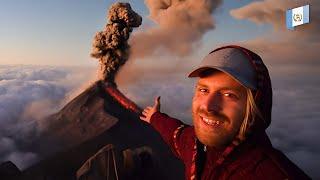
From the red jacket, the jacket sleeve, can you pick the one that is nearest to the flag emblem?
the jacket sleeve

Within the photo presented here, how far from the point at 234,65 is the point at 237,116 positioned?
16cm

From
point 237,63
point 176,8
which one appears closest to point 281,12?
point 176,8

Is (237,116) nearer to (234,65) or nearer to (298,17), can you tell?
(234,65)

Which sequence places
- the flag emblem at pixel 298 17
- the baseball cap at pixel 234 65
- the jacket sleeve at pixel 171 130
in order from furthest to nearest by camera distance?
the flag emblem at pixel 298 17
the jacket sleeve at pixel 171 130
the baseball cap at pixel 234 65

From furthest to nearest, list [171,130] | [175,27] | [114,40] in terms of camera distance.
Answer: [175,27]
[114,40]
[171,130]

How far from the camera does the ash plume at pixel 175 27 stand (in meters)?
3.07

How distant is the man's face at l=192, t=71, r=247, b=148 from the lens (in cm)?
157

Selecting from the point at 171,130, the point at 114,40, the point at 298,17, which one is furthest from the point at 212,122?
the point at 298,17

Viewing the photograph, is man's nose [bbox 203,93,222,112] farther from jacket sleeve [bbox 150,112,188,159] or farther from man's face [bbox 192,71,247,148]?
jacket sleeve [bbox 150,112,188,159]

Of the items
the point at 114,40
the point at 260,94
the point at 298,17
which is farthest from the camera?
the point at 298,17

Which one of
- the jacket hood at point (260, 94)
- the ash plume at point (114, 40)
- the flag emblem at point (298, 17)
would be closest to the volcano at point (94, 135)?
the ash plume at point (114, 40)

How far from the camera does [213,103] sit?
5.17 feet

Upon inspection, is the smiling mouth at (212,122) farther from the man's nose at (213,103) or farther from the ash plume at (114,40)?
the ash plume at (114,40)

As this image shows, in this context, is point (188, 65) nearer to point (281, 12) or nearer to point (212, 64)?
point (281, 12)
